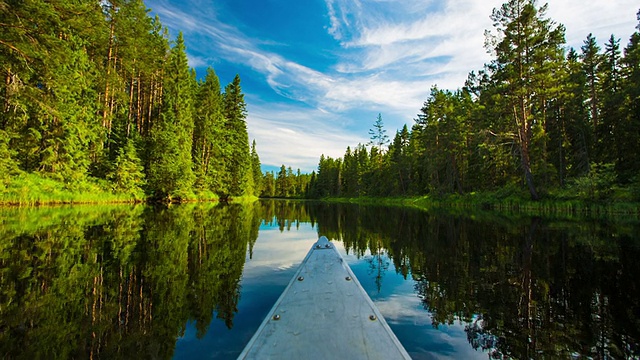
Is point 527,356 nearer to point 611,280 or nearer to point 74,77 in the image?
point 611,280

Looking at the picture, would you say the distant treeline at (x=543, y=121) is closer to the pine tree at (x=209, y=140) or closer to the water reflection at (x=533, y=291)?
the water reflection at (x=533, y=291)

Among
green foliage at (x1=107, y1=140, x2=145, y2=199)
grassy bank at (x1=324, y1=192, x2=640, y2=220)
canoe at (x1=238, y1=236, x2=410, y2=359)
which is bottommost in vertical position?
canoe at (x1=238, y1=236, x2=410, y2=359)

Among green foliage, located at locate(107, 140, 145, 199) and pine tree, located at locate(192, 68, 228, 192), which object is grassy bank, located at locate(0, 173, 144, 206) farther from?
pine tree, located at locate(192, 68, 228, 192)

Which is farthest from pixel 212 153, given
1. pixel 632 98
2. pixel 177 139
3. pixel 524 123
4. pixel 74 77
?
pixel 632 98

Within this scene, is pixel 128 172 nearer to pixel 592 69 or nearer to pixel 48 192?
pixel 48 192

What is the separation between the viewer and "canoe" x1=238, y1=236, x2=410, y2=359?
6.52 feet

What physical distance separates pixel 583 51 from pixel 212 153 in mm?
45918

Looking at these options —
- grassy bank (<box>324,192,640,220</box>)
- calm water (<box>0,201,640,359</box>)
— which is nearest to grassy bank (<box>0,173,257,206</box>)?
calm water (<box>0,201,640,359</box>)

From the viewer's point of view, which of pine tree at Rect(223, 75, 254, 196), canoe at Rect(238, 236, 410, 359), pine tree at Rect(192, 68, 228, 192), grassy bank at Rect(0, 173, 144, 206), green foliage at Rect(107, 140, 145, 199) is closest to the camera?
canoe at Rect(238, 236, 410, 359)

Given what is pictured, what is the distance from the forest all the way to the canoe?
14.9m

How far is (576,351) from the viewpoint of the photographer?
2.97 metres

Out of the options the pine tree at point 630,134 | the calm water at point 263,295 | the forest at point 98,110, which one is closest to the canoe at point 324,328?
the calm water at point 263,295

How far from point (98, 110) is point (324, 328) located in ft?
91.4

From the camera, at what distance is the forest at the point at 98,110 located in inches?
547
